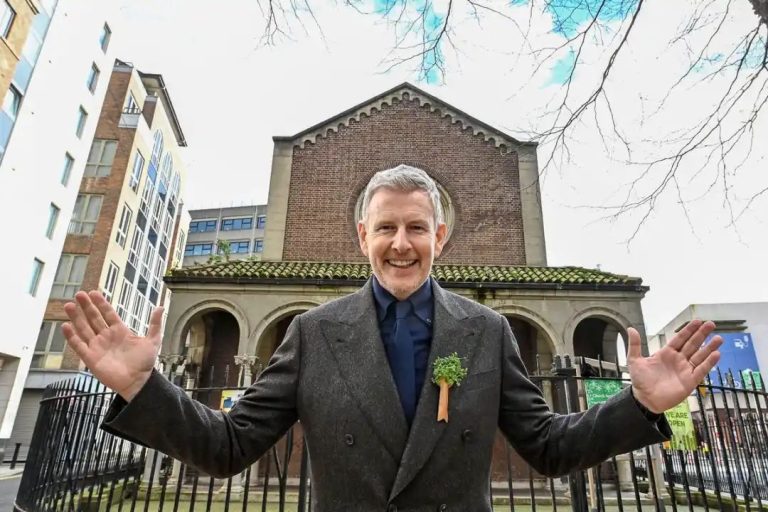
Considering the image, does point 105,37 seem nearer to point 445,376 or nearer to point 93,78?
point 93,78

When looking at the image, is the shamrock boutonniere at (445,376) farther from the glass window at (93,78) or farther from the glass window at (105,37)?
the glass window at (105,37)

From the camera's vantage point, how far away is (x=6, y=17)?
19266 mm

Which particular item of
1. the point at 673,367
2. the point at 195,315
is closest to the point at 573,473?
the point at 673,367

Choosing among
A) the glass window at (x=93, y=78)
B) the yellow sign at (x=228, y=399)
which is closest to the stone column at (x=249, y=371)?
the yellow sign at (x=228, y=399)

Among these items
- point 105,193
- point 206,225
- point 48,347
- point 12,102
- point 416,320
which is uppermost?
point 206,225

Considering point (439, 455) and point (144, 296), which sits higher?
point (144, 296)

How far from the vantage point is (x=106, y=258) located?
1147 inches

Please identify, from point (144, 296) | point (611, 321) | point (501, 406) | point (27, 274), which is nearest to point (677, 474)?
point (611, 321)

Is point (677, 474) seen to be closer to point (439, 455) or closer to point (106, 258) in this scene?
point (439, 455)

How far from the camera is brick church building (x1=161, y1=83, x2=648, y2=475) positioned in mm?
12430

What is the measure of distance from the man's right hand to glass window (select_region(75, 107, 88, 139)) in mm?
29762

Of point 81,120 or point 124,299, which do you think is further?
point 124,299

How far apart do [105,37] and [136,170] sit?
8.82m

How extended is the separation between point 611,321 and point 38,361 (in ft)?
98.3
